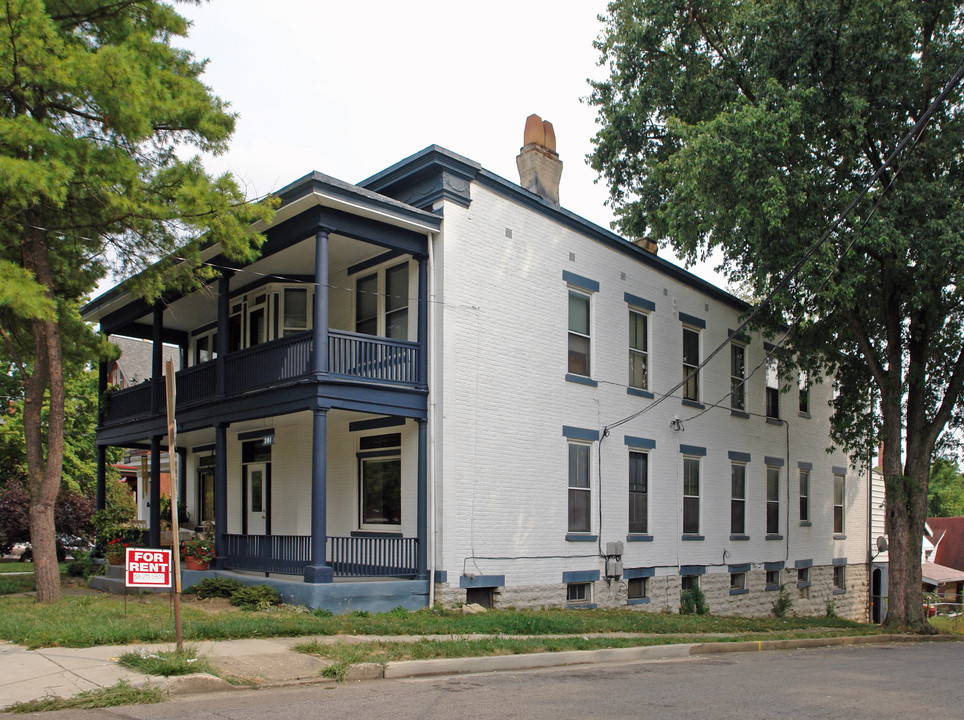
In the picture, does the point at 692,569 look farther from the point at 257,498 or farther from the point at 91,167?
the point at 91,167

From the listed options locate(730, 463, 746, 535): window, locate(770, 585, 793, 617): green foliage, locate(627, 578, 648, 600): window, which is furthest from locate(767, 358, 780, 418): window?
locate(627, 578, 648, 600): window

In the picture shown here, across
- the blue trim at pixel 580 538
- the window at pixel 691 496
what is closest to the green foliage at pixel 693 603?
the window at pixel 691 496

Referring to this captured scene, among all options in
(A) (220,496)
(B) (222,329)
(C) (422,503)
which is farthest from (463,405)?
(A) (220,496)

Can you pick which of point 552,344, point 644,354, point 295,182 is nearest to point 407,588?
point 552,344

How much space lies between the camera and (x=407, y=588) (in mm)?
15180

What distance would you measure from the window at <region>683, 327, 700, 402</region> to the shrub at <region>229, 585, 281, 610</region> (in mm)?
11885

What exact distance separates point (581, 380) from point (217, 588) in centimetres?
840

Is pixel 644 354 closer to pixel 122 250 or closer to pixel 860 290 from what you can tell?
pixel 860 290

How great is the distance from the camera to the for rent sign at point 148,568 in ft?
30.3

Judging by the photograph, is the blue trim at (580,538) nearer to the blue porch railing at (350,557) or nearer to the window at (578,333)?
the window at (578,333)

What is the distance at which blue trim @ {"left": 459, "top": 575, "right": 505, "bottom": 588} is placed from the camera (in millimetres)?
15727

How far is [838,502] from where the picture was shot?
95.3ft

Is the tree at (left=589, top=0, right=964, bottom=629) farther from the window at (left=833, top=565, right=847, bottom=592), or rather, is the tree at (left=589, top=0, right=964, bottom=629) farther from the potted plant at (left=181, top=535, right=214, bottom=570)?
the potted plant at (left=181, top=535, right=214, bottom=570)

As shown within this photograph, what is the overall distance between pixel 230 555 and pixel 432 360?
5.68 metres
